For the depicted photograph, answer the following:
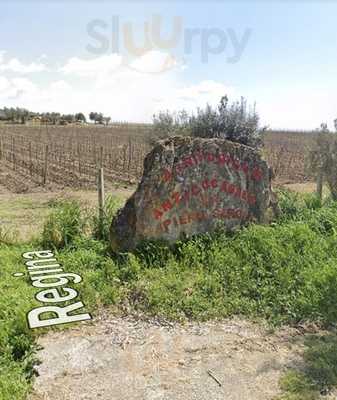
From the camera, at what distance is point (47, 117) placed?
80.1 metres

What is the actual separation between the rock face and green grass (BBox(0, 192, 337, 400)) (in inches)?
8.9

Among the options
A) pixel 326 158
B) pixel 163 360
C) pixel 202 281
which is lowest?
pixel 163 360

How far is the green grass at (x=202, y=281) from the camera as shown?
3127mm

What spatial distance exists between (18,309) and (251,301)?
7.95 feet

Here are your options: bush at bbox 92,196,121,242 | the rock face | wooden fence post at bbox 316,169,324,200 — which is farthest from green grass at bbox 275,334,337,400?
wooden fence post at bbox 316,169,324,200

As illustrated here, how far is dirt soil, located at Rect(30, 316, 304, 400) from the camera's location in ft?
8.81

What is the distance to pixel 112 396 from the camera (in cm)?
262

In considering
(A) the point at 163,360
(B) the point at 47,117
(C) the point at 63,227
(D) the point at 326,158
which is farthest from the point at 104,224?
(B) the point at 47,117

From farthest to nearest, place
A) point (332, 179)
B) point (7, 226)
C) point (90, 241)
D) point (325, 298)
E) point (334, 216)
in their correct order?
point (332, 179) < point (7, 226) < point (334, 216) < point (90, 241) < point (325, 298)

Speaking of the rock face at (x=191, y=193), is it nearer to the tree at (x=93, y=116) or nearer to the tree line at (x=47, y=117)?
the tree line at (x=47, y=117)

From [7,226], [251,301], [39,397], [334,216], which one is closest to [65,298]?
[39,397]

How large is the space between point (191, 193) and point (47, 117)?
267ft

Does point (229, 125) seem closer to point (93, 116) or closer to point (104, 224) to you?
point (104, 224)

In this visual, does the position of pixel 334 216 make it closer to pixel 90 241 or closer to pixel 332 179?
pixel 332 179
